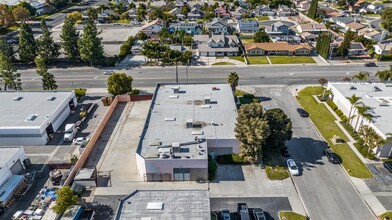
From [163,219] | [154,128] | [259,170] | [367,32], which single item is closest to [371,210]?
[259,170]

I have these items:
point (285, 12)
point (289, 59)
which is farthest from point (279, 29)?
point (285, 12)

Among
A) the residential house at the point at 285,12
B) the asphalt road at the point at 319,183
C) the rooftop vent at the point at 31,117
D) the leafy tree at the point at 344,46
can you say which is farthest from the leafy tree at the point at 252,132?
the residential house at the point at 285,12

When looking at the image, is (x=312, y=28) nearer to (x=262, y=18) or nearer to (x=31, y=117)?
(x=262, y=18)

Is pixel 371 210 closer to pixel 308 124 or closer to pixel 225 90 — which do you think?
pixel 308 124

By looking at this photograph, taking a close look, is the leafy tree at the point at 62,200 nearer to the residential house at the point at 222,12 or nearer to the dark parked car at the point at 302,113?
the dark parked car at the point at 302,113

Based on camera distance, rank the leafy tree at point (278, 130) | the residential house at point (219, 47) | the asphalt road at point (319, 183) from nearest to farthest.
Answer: the asphalt road at point (319, 183) < the leafy tree at point (278, 130) < the residential house at point (219, 47)

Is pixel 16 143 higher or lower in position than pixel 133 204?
lower
